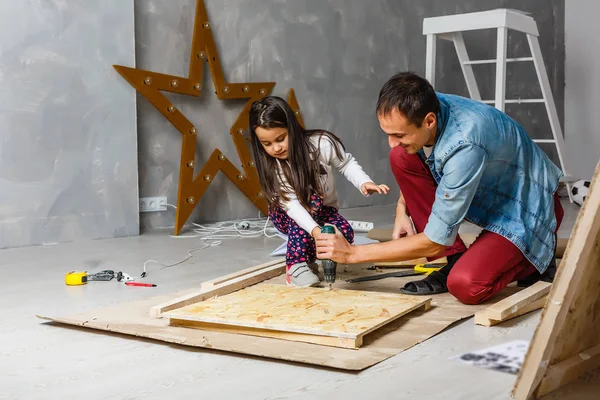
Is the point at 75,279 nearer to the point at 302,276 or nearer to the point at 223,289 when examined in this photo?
the point at 223,289

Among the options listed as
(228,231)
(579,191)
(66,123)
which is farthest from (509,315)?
(579,191)

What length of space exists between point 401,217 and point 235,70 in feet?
7.41

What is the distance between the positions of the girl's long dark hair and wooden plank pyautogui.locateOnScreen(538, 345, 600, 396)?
51.3 inches

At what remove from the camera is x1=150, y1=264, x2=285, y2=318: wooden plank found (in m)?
2.24

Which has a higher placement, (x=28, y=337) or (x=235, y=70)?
(x=235, y=70)

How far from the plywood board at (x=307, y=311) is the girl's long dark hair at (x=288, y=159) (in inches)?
18.3

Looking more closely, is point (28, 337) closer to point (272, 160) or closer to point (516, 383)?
point (272, 160)

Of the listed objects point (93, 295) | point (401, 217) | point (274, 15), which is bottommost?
point (93, 295)

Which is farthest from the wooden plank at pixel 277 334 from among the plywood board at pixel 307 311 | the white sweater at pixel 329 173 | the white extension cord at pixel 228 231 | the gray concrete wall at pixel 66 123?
the gray concrete wall at pixel 66 123

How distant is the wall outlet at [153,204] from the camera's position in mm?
4344

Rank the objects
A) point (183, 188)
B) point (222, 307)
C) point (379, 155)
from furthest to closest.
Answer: point (379, 155), point (183, 188), point (222, 307)

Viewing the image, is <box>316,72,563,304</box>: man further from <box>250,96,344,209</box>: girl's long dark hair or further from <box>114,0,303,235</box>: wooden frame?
<box>114,0,303,235</box>: wooden frame

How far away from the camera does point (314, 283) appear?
2658 millimetres

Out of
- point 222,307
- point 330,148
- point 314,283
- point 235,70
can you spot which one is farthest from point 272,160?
point 235,70
